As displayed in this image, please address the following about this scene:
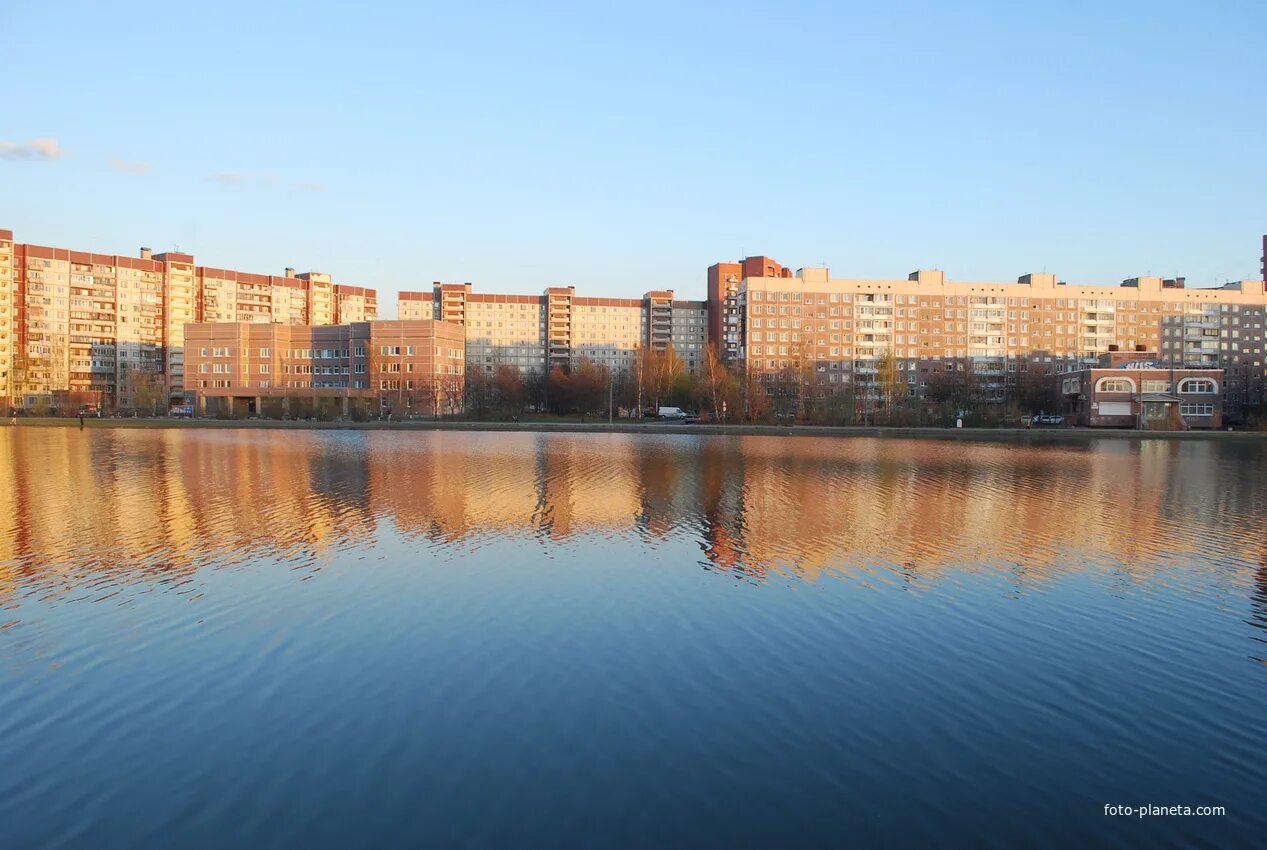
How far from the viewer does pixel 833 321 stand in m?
118

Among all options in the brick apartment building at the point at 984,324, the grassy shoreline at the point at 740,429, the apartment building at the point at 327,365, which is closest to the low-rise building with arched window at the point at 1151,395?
the grassy shoreline at the point at 740,429

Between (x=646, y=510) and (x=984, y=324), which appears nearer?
(x=646, y=510)

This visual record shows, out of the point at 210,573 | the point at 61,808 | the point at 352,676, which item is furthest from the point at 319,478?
the point at 61,808

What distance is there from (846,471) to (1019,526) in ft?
51.0

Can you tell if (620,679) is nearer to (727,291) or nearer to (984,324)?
(984,324)

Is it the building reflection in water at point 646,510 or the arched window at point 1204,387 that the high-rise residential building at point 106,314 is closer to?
the building reflection in water at point 646,510

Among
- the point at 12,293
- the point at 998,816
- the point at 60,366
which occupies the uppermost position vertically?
the point at 12,293

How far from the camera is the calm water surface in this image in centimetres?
679

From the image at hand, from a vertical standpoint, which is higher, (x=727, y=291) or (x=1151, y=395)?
(x=727, y=291)

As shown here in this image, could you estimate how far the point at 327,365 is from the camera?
10925cm

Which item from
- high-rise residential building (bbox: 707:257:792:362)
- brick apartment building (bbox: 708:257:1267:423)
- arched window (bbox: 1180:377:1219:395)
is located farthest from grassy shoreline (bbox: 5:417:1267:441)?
high-rise residential building (bbox: 707:257:792:362)

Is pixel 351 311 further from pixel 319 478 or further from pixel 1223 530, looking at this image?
pixel 1223 530

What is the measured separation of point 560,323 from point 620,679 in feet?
467

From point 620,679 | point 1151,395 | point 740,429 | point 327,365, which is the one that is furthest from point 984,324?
point 620,679
